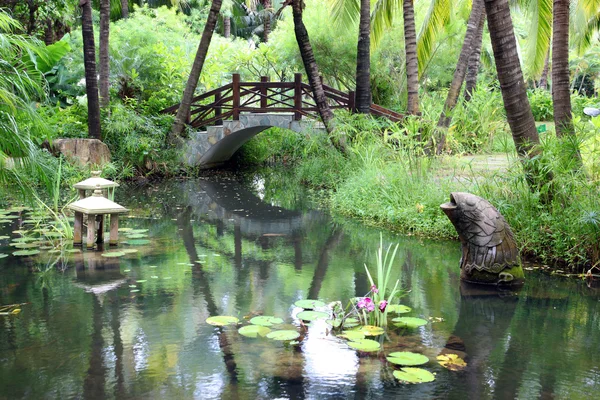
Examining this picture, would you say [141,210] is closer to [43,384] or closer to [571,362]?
[43,384]

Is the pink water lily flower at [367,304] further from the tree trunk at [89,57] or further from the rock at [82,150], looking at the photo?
the rock at [82,150]

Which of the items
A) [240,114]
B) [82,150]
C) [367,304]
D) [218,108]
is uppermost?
[218,108]

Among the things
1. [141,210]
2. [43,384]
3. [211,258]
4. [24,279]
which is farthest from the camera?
[141,210]

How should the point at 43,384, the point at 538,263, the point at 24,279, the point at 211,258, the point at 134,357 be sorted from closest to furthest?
the point at 43,384, the point at 134,357, the point at 24,279, the point at 538,263, the point at 211,258

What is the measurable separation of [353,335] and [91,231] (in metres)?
4.68

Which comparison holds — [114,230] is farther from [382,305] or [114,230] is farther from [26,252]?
[382,305]

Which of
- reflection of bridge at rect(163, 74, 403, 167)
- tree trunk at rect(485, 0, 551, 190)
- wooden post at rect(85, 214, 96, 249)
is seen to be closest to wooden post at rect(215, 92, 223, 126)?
reflection of bridge at rect(163, 74, 403, 167)

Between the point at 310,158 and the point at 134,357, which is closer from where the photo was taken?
the point at 134,357

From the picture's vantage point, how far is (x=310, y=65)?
51.7 ft

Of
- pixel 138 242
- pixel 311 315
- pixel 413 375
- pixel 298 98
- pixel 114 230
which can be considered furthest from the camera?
pixel 298 98

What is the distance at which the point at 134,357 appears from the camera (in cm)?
538

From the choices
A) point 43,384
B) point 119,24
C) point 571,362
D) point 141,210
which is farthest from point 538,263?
point 119,24

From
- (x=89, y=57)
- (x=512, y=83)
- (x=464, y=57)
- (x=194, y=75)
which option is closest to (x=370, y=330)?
(x=512, y=83)

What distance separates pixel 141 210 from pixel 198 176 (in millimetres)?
6557
